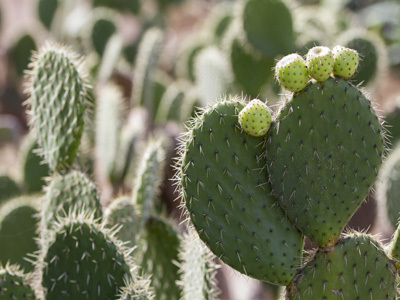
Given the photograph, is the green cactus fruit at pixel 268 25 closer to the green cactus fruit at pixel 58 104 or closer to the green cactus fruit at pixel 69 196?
the green cactus fruit at pixel 58 104

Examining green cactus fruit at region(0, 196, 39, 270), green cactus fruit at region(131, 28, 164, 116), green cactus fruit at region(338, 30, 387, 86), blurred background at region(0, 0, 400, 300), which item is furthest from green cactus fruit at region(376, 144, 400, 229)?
green cactus fruit at region(131, 28, 164, 116)

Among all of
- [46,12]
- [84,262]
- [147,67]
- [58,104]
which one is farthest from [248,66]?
[46,12]

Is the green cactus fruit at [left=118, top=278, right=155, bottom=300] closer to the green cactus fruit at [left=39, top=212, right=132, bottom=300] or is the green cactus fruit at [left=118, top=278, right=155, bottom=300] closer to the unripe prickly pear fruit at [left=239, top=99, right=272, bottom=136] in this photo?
the green cactus fruit at [left=39, top=212, right=132, bottom=300]

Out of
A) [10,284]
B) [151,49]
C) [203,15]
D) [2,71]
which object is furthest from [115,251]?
[203,15]

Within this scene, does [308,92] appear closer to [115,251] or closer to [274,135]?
[274,135]

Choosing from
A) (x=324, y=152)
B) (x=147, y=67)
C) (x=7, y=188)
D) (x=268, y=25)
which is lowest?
(x=7, y=188)

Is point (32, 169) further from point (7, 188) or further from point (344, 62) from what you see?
point (344, 62)

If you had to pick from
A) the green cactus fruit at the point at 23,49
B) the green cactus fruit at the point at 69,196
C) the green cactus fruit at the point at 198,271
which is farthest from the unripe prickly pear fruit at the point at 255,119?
the green cactus fruit at the point at 23,49
